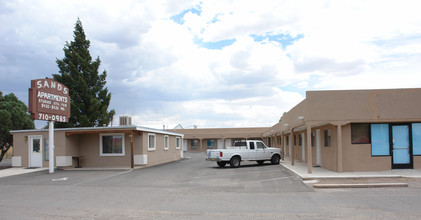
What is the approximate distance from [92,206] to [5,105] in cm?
2756

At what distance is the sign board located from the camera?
1867 cm

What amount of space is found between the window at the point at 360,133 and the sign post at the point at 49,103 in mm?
16628

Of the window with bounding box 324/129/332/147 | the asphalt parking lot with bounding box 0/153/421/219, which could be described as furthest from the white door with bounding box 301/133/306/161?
the asphalt parking lot with bounding box 0/153/421/219

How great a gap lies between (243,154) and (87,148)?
1059 cm

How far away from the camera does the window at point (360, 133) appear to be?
633 inches

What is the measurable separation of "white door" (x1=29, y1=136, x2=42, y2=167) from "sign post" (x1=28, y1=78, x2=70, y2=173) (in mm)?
3255

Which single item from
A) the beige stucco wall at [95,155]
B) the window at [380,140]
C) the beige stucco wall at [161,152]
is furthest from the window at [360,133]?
the beige stucco wall at [95,155]

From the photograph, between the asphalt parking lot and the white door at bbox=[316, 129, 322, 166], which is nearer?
the asphalt parking lot

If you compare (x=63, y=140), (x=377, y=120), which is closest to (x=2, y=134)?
(x=63, y=140)

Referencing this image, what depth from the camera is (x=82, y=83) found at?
3747cm

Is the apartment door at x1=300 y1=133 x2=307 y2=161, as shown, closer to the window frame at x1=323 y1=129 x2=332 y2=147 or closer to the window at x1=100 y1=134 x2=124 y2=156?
the window frame at x1=323 y1=129 x2=332 y2=147

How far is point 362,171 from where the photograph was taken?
51.8ft

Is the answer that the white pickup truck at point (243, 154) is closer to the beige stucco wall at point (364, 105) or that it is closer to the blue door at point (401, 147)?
the beige stucco wall at point (364, 105)

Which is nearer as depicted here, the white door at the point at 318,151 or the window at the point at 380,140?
the window at the point at 380,140
